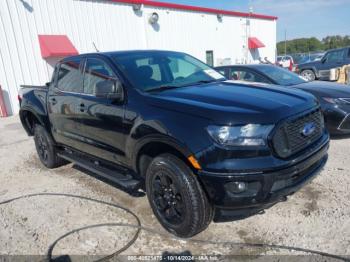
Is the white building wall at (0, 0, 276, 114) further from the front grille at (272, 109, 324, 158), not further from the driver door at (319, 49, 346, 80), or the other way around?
the front grille at (272, 109, 324, 158)

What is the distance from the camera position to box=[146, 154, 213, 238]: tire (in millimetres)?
2809

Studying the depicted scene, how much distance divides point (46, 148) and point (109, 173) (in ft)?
6.84

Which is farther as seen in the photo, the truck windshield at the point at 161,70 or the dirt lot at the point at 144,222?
the truck windshield at the point at 161,70

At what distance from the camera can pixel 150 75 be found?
11.9ft

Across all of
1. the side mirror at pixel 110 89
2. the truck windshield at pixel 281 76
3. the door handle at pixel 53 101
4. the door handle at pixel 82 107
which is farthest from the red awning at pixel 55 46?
the side mirror at pixel 110 89

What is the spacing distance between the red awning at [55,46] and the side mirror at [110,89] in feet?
31.7

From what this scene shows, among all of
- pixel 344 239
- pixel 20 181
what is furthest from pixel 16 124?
pixel 344 239

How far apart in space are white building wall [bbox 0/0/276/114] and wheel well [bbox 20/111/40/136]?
270 inches

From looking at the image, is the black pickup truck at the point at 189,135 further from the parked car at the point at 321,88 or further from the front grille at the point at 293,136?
the parked car at the point at 321,88

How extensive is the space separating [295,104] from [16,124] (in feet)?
31.3

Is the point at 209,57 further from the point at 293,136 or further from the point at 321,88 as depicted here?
the point at 293,136

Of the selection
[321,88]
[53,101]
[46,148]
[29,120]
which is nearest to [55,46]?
[29,120]

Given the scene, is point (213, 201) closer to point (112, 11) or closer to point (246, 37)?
point (112, 11)

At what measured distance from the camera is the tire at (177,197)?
9.21ft
